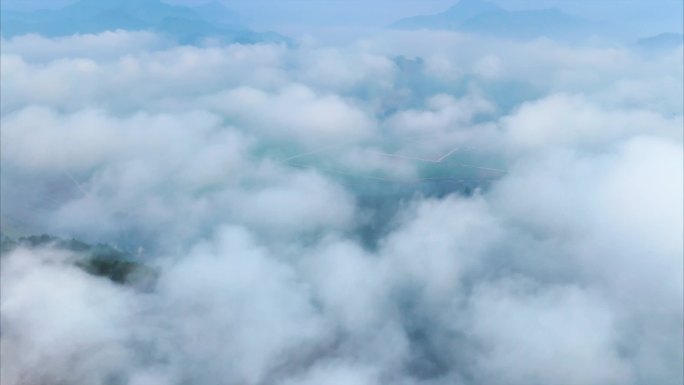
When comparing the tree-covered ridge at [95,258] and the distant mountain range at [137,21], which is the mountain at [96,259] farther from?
the distant mountain range at [137,21]

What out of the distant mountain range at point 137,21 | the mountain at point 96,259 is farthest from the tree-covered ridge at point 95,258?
the distant mountain range at point 137,21

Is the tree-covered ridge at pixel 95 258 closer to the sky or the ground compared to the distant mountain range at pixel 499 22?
closer to the ground

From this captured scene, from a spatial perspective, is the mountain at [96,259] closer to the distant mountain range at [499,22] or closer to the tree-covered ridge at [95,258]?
the tree-covered ridge at [95,258]

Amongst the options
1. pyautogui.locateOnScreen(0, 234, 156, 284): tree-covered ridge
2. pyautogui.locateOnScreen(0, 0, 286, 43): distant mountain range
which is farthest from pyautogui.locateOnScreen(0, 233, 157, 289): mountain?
pyautogui.locateOnScreen(0, 0, 286, 43): distant mountain range

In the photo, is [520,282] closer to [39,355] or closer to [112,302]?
[112,302]

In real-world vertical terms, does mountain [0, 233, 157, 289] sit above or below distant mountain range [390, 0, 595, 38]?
below

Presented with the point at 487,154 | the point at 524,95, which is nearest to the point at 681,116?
the point at 524,95

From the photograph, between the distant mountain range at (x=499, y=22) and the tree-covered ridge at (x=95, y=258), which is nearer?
the tree-covered ridge at (x=95, y=258)

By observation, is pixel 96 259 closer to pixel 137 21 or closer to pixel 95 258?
pixel 95 258

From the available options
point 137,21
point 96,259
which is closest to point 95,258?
point 96,259

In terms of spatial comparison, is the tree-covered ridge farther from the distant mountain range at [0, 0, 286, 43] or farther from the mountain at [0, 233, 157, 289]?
the distant mountain range at [0, 0, 286, 43]

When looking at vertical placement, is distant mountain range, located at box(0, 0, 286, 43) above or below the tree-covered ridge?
above

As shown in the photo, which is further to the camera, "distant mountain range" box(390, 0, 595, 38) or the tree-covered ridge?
"distant mountain range" box(390, 0, 595, 38)
